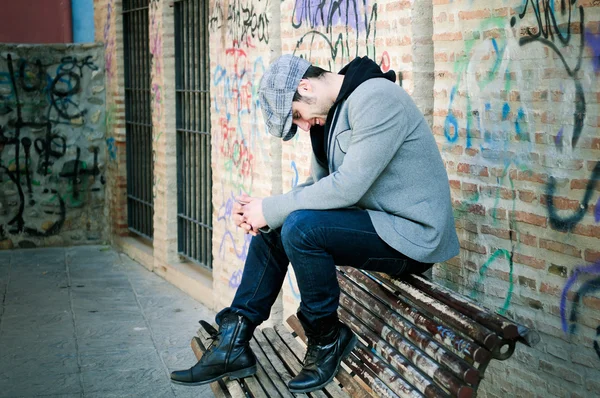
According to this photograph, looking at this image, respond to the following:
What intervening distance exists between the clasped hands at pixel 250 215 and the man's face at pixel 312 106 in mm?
392

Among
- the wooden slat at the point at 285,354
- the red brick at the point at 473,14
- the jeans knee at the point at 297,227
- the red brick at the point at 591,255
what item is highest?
the red brick at the point at 473,14

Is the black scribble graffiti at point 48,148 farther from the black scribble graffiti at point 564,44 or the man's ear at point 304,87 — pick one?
the black scribble graffiti at point 564,44

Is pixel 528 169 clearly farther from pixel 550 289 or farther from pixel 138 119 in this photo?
pixel 138 119

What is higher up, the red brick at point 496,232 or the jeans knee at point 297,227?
the jeans knee at point 297,227

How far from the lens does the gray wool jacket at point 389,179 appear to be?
3.35m

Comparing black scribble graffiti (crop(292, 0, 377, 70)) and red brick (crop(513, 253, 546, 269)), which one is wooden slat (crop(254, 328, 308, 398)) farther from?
black scribble graffiti (crop(292, 0, 377, 70))

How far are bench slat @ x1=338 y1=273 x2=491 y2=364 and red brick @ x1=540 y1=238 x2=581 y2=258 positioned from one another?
75 centimetres

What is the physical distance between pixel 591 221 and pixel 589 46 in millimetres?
704

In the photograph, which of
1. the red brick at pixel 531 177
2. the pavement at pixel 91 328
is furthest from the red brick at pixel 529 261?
the pavement at pixel 91 328

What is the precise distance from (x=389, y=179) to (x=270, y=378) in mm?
1001

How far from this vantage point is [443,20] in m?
4.41

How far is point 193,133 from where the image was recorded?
8391 mm

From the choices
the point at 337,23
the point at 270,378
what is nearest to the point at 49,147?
the point at 337,23

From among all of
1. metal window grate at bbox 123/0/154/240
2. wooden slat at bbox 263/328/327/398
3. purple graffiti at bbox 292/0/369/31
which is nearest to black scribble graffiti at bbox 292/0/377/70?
purple graffiti at bbox 292/0/369/31
